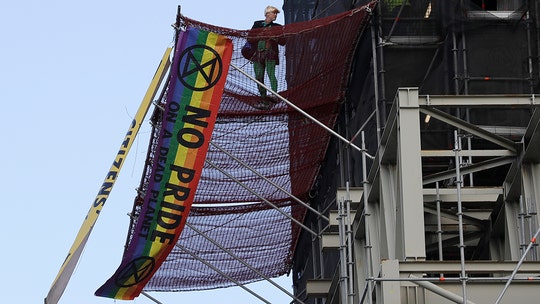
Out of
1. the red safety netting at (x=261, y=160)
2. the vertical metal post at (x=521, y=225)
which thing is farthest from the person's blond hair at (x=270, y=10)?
the vertical metal post at (x=521, y=225)

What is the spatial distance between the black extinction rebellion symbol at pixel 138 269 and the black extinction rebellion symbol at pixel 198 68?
2.53 m

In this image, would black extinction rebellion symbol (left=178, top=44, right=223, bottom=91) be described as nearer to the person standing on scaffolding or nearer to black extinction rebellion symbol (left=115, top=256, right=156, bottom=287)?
the person standing on scaffolding

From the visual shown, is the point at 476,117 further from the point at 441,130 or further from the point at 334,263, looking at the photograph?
the point at 334,263

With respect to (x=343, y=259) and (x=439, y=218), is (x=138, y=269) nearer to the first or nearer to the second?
(x=343, y=259)

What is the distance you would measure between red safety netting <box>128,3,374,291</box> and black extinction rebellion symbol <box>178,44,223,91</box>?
35.4 inches

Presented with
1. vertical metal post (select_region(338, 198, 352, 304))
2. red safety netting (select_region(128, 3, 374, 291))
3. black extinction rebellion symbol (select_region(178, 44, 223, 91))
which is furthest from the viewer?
red safety netting (select_region(128, 3, 374, 291))

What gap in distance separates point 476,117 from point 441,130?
62 centimetres

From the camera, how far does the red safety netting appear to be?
25.5 metres

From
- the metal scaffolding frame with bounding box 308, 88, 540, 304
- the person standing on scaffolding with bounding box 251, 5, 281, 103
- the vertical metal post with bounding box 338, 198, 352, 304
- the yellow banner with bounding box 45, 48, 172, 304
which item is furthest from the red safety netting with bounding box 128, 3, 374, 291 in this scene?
the vertical metal post with bounding box 338, 198, 352, 304

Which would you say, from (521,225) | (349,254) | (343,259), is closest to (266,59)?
(343,259)

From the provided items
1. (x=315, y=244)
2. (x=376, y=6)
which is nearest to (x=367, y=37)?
(x=376, y=6)

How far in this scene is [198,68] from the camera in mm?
23688

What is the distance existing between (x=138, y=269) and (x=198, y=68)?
9.78 ft

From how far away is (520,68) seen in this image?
77.5ft
